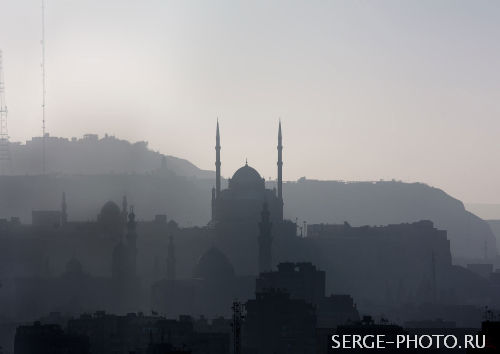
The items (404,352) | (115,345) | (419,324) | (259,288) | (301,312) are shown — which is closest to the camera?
(404,352)

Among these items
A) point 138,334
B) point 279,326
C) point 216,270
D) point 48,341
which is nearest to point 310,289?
point 216,270

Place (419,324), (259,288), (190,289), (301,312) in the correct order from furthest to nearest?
(190,289) < (259,288) < (419,324) < (301,312)

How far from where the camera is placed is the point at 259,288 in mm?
176125

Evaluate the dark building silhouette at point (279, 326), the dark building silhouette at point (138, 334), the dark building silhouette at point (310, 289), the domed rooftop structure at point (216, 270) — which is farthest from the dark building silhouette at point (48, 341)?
the domed rooftop structure at point (216, 270)

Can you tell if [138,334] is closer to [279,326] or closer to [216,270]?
[279,326]

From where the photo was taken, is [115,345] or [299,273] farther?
[299,273]

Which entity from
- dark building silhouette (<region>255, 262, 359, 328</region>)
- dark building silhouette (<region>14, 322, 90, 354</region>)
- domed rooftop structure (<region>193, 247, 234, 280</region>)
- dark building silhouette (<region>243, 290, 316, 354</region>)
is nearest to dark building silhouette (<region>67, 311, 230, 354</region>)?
dark building silhouette (<region>243, 290, 316, 354</region>)

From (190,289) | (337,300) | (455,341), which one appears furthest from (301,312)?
(190,289)

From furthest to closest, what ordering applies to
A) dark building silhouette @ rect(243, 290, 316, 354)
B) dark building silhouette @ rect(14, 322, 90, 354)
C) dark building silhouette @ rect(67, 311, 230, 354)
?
dark building silhouette @ rect(243, 290, 316, 354), dark building silhouette @ rect(67, 311, 230, 354), dark building silhouette @ rect(14, 322, 90, 354)

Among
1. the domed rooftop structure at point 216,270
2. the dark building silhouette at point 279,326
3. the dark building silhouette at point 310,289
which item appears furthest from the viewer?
the domed rooftop structure at point 216,270

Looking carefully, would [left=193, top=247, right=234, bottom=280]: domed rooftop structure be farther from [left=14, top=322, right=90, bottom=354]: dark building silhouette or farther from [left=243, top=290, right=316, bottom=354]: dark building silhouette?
[left=14, top=322, right=90, bottom=354]: dark building silhouette

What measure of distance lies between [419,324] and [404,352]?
48.8 m

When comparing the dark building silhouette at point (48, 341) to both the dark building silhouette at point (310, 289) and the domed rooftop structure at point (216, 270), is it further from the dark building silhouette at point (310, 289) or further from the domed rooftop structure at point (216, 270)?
the domed rooftop structure at point (216, 270)

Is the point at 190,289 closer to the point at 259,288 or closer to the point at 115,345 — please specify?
the point at 259,288
